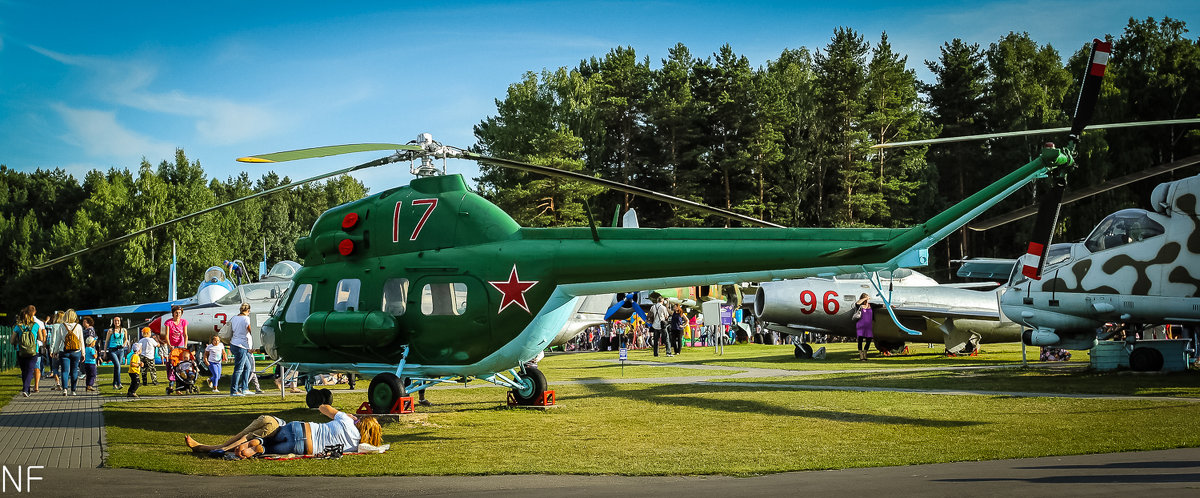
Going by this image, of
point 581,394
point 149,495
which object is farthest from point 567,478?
point 581,394

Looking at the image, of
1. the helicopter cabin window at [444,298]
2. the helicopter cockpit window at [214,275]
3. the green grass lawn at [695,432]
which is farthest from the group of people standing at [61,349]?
the helicopter cabin window at [444,298]

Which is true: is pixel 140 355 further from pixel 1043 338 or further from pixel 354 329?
pixel 1043 338

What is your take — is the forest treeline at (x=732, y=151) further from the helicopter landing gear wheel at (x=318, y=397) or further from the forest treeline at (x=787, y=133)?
the helicopter landing gear wheel at (x=318, y=397)

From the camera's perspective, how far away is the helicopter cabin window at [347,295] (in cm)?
1339

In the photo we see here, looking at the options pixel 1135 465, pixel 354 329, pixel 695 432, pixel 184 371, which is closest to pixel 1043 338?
pixel 695 432

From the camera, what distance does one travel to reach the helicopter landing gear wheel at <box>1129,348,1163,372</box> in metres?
17.8

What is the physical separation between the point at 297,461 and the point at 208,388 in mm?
13258

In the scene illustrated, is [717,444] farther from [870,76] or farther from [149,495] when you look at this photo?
[870,76]

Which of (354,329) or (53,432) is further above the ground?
(354,329)

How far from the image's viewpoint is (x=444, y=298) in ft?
42.0

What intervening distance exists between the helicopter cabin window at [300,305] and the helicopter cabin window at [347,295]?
2.37 ft

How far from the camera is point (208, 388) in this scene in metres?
21.3

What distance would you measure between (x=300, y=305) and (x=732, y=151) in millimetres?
52033

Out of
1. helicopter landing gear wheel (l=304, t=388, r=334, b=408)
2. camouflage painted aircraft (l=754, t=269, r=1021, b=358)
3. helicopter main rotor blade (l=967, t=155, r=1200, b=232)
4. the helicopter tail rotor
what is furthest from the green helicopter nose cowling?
camouflage painted aircraft (l=754, t=269, r=1021, b=358)
